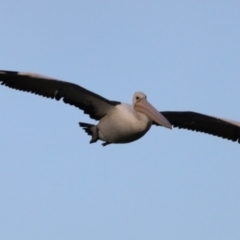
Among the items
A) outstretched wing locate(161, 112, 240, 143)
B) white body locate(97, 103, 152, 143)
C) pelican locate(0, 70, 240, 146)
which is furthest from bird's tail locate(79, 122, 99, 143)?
outstretched wing locate(161, 112, 240, 143)

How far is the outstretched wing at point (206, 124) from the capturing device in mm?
17625

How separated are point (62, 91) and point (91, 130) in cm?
117

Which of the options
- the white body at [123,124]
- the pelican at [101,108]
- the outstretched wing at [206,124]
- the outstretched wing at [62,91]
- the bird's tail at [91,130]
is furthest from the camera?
the outstretched wing at [206,124]

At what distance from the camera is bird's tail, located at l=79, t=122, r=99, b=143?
16531 mm

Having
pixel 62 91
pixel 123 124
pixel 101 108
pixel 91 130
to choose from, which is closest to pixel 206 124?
pixel 91 130

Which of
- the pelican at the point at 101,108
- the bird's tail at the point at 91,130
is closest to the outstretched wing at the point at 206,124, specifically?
the pelican at the point at 101,108

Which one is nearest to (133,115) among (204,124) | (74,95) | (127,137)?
(127,137)

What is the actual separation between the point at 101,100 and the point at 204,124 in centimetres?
336

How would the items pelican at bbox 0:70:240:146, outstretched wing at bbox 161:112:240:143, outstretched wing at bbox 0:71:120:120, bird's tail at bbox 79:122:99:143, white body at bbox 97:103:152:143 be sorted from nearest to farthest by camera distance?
white body at bbox 97:103:152:143 < pelican at bbox 0:70:240:146 < outstretched wing at bbox 0:71:120:120 < bird's tail at bbox 79:122:99:143 < outstretched wing at bbox 161:112:240:143

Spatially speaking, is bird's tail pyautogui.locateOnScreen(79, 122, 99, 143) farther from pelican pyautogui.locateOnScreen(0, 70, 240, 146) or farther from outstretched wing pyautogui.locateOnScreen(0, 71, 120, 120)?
outstretched wing pyautogui.locateOnScreen(0, 71, 120, 120)

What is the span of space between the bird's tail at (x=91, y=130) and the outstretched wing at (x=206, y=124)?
6.03ft

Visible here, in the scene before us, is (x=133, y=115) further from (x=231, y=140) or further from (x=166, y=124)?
(x=231, y=140)

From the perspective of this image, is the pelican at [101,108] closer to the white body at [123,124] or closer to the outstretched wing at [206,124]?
the white body at [123,124]

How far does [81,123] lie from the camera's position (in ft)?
55.7
